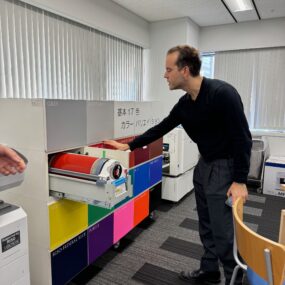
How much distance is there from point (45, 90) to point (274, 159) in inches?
131

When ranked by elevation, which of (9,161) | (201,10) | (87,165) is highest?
(201,10)

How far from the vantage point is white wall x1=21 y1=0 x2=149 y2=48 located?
2.72 metres

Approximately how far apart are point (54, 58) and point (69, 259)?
→ 190 centimetres

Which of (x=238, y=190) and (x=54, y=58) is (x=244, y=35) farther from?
(x=238, y=190)

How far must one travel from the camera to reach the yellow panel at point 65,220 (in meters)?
1.74

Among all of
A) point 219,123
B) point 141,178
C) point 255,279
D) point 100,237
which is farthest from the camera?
point 141,178

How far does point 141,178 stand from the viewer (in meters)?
2.61

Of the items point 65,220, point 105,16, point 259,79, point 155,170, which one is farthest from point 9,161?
point 259,79

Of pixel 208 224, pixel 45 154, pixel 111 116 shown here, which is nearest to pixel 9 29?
pixel 111 116

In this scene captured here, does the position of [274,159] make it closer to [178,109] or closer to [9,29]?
[178,109]

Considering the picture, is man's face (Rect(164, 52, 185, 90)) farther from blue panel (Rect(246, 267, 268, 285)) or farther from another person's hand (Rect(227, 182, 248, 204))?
blue panel (Rect(246, 267, 268, 285))

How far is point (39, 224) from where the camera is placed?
1734 millimetres

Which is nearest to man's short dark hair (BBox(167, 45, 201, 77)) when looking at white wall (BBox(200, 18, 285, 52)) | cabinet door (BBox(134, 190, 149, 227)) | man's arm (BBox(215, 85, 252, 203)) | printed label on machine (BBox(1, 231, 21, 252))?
man's arm (BBox(215, 85, 252, 203))

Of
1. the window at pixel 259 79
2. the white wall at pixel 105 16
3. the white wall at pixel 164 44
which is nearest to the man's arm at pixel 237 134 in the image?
the white wall at pixel 105 16
